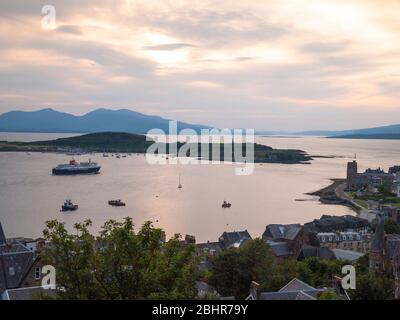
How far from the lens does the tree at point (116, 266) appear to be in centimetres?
270

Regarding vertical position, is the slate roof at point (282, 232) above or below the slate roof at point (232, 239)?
above

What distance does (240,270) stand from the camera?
7809mm

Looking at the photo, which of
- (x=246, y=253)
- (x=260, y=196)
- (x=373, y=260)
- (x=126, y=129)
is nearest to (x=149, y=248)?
(x=246, y=253)

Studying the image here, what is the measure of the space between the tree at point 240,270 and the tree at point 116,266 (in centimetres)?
502

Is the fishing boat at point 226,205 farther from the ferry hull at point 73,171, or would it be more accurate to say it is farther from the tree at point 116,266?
the tree at point 116,266

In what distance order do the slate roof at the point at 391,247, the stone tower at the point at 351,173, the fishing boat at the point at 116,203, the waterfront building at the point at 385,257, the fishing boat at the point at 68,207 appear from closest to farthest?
1. the waterfront building at the point at 385,257
2. the slate roof at the point at 391,247
3. the fishing boat at the point at 68,207
4. the fishing boat at the point at 116,203
5. the stone tower at the point at 351,173

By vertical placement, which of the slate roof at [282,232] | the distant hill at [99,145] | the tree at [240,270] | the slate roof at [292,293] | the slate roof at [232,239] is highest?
the distant hill at [99,145]

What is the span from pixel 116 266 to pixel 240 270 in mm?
5312

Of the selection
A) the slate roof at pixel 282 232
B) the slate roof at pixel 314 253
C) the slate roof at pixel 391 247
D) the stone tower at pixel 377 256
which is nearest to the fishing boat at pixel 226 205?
the slate roof at pixel 282 232

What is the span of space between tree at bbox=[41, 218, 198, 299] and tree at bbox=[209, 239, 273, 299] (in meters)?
5.02

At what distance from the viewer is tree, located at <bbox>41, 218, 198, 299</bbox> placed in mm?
2699

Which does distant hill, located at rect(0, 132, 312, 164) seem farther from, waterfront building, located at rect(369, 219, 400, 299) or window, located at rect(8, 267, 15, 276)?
window, located at rect(8, 267, 15, 276)

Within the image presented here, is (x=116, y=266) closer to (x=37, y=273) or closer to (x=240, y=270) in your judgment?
(x=37, y=273)

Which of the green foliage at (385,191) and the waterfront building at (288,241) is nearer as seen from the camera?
the waterfront building at (288,241)
